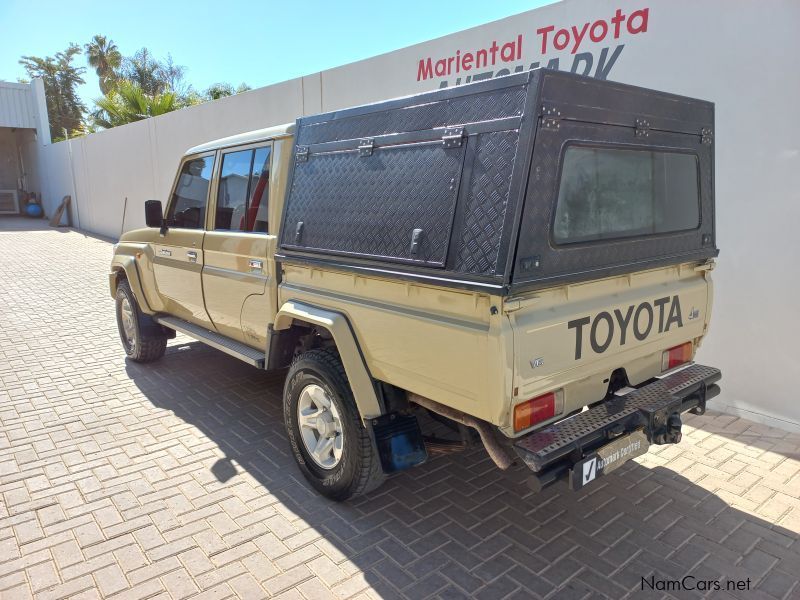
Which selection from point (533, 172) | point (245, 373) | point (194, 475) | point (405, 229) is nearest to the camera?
point (533, 172)

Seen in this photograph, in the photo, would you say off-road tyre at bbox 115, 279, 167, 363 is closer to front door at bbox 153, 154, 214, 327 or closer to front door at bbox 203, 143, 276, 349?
front door at bbox 153, 154, 214, 327

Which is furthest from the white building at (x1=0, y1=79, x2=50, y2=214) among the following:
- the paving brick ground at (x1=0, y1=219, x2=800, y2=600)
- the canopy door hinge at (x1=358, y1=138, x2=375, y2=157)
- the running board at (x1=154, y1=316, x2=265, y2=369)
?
the canopy door hinge at (x1=358, y1=138, x2=375, y2=157)

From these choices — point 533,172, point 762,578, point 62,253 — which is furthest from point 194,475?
point 62,253

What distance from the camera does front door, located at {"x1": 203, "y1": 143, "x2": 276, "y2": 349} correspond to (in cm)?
380

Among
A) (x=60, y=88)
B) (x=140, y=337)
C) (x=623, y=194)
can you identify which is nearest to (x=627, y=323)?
(x=623, y=194)

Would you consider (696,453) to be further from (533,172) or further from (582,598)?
(533,172)

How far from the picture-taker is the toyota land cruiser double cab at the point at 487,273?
234cm

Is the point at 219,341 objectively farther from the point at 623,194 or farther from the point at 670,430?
the point at 670,430

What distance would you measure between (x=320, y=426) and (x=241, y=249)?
4.81 feet

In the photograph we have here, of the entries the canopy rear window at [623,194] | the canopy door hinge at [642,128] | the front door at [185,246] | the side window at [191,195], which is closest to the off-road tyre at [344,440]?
the canopy rear window at [623,194]

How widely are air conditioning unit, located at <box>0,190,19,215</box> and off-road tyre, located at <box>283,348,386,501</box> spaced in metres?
31.0

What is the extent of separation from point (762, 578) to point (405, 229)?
2.43 meters

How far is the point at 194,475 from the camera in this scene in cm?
365

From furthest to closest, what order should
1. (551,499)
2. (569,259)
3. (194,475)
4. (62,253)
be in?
(62,253) → (194,475) → (551,499) → (569,259)
